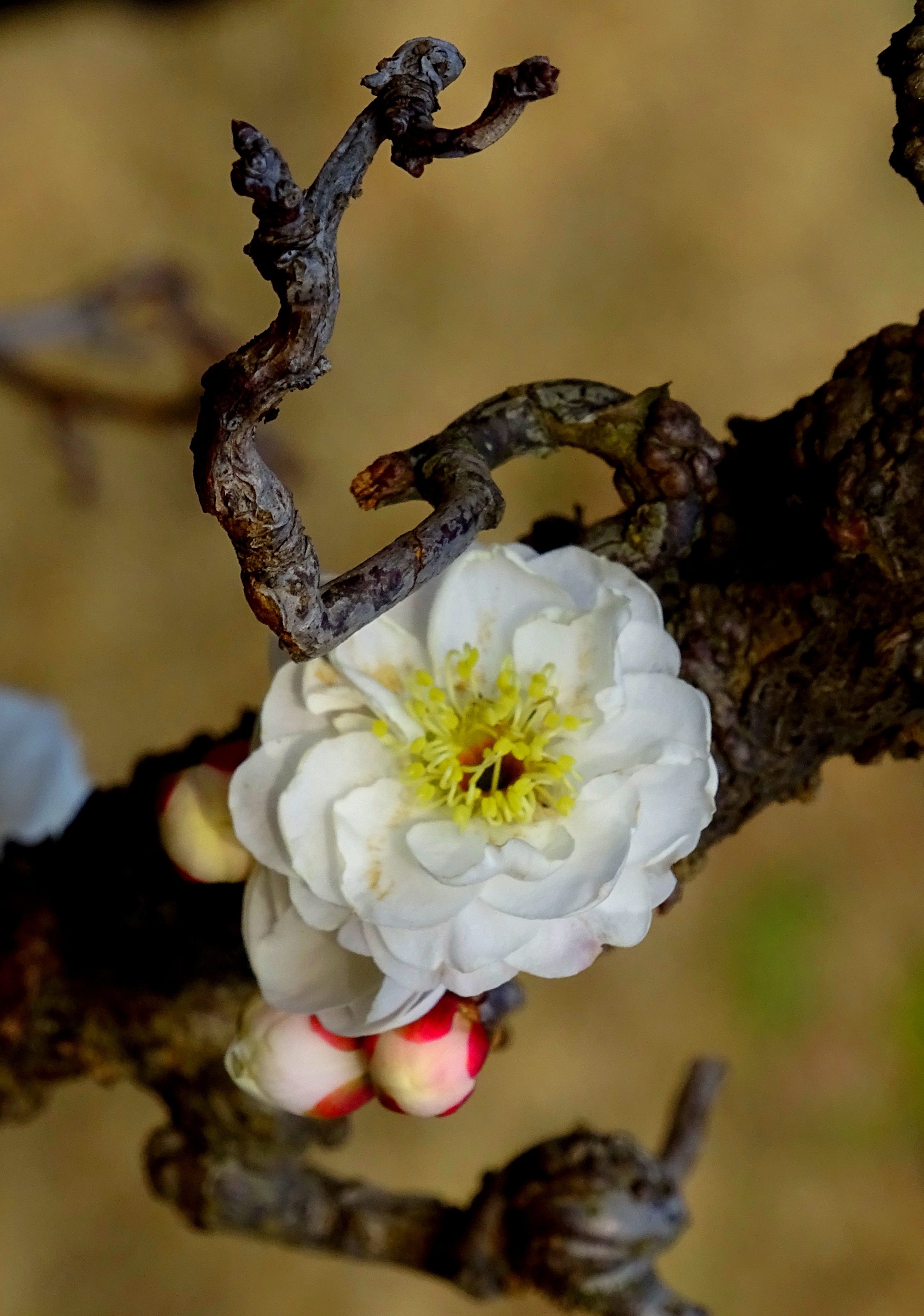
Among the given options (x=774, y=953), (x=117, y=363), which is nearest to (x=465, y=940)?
(x=774, y=953)

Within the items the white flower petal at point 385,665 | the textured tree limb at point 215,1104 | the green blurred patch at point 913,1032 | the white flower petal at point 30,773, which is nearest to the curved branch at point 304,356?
the white flower petal at point 385,665

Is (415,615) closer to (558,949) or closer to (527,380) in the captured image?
(558,949)

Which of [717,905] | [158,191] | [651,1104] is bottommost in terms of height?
[651,1104]

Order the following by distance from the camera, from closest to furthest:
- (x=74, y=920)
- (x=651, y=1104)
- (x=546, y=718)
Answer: (x=546, y=718), (x=74, y=920), (x=651, y=1104)

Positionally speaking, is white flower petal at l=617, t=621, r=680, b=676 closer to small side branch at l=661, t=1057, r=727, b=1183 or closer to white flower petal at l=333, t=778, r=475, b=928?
white flower petal at l=333, t=778, r=475, b=928

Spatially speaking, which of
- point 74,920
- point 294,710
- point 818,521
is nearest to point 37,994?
point 74,920

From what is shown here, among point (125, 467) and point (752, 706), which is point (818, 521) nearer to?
point (752, 706)

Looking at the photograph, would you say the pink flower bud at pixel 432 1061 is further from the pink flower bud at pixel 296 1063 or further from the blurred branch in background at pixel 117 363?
the blurred branch in background at pixel 117 363

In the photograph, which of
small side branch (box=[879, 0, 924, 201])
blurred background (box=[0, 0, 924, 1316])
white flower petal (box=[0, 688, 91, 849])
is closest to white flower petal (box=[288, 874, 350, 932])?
small side branch (box=[879, 0, 924, 201])
